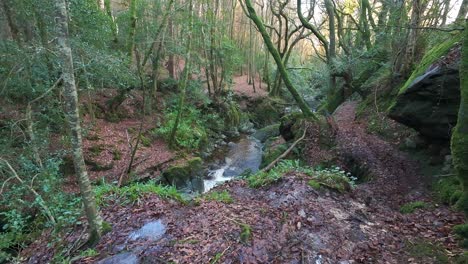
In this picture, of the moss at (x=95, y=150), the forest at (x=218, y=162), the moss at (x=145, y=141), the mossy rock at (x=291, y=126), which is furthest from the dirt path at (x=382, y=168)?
the moss at (x=95, y=150)

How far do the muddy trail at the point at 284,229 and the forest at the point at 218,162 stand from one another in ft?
0.08

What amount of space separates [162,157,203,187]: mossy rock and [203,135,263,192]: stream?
647 mm

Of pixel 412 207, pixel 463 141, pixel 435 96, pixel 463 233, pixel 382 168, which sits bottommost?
pixel 412 207

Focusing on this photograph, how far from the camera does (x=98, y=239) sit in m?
4.29

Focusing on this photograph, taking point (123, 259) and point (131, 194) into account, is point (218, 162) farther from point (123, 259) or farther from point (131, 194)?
point (123, 259)

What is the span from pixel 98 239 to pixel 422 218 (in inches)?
215

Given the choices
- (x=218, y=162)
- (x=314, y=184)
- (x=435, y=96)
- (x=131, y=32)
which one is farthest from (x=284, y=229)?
(x=131, y=32)

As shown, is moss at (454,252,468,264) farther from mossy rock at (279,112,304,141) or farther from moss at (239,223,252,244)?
mossy rock at (279,112,304,141)

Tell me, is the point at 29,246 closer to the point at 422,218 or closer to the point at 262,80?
the point at 422,218

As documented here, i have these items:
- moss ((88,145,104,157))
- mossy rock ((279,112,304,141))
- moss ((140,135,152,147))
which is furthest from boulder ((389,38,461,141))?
moss ((88,145,104,157))

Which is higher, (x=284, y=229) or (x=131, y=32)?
(x=131, y=32)

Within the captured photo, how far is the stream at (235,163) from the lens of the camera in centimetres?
1230

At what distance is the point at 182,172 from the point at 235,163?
3.40 metres

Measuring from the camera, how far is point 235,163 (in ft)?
45.7
